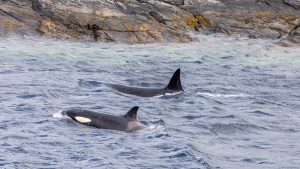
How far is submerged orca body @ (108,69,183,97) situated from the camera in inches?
787

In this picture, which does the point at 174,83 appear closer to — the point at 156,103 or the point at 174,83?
the point at 174,83

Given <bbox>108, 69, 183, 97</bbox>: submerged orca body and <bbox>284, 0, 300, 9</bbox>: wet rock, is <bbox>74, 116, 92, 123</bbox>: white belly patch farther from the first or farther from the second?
<bbox>284, 0, 300, 9</bbox>: wet rock

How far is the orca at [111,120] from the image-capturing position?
15516mm

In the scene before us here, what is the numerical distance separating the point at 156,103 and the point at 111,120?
3.70m

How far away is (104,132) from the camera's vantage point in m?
15.2

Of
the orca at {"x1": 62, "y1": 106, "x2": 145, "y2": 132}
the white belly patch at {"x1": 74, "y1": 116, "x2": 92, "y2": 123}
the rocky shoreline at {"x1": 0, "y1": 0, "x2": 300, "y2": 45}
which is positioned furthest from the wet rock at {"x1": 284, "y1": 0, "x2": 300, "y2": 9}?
the white belly patch at {"x1": 74, "y1": 116, "x2": 92, "y2": 123}

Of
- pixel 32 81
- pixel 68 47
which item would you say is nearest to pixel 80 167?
pixel 32 81

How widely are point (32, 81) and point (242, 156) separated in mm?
9034

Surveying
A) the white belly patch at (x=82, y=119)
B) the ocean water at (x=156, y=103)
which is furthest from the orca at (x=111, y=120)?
the ocean water at (x=156, y=103)

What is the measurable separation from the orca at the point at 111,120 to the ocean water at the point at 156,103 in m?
0.21

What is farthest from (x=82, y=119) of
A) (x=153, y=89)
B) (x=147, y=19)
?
(x=147, y=19)

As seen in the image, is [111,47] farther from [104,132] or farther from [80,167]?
[80,167]

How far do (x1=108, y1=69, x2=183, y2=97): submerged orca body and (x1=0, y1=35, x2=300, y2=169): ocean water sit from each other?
342 mm

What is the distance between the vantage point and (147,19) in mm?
31438
